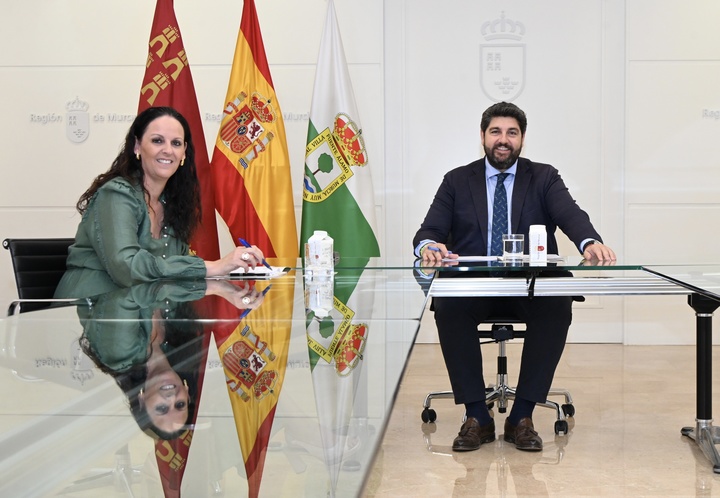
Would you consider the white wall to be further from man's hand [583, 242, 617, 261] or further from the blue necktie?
man's hand [583, 242, 617, 261]

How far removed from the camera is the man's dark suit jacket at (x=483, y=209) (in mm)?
3582

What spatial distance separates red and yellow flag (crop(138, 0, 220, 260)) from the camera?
15.9 feet

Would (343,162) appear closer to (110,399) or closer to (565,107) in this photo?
(565,107)

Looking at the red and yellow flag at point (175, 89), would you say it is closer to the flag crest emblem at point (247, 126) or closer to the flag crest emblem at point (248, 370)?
the flag crest emblem at point (247, 126)

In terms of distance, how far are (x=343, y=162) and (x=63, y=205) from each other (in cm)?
209

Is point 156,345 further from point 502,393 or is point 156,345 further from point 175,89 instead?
point 175,89

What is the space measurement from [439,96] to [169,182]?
293 cm

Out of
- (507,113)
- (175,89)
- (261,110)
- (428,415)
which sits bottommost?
(428,415)

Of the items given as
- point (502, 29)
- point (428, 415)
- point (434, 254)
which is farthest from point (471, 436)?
point (502, 29)

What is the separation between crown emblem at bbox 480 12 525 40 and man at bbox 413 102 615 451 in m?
1.98

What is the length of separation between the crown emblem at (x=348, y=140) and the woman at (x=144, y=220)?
1.92 metres

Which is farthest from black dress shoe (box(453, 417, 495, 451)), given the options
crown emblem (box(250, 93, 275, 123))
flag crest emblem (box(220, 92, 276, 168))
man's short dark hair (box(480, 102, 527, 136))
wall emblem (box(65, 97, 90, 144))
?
wall emblem (box(65, 97, 90, 144))

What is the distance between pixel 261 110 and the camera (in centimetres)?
499

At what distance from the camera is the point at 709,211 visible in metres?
5.55
